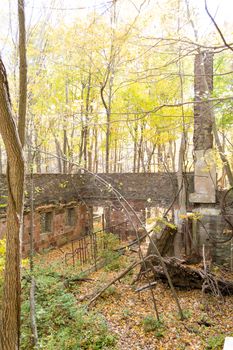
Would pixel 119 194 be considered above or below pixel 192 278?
above

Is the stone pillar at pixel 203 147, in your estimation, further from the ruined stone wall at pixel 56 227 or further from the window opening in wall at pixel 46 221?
the window opening in wall at pixel 46 221

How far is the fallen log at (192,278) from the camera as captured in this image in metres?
8.04

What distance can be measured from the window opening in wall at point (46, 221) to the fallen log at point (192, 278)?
6661 millimetres

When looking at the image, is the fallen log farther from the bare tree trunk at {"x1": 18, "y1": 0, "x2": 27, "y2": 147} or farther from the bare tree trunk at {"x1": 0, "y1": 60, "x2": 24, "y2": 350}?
the bare tree trunk at {"x1": 18, "y1": 0, "x2": 27, "y2": 147}

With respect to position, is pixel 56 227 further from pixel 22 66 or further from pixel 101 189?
pixel 22 66

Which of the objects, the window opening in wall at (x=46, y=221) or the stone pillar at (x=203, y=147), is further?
the window opening in wall at (x=46, y=221)

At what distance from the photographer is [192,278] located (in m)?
8.44

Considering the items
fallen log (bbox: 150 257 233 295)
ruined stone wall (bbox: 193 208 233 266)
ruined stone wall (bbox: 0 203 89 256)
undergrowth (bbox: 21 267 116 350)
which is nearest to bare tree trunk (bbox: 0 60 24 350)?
undergrowth (bbox: 21 267 116 350)

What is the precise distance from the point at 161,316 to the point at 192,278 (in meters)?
1.83

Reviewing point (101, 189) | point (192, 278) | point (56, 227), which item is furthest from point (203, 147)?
point (56, 227)

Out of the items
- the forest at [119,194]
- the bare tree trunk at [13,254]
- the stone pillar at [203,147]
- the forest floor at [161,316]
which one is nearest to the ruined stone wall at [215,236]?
the forest at [119,194]

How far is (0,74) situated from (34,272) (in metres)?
7.22

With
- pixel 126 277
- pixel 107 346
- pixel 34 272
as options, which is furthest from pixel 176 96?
pixel 107 346

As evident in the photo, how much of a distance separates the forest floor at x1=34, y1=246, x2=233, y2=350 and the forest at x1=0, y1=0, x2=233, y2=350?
0.12ft
